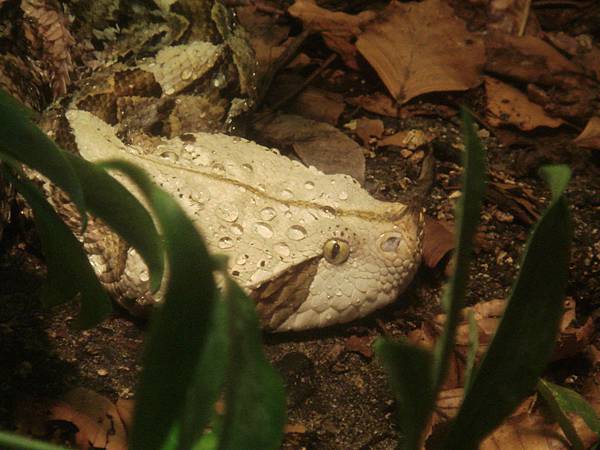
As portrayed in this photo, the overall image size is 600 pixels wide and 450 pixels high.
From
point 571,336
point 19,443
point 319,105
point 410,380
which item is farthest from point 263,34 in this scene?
point 19,443

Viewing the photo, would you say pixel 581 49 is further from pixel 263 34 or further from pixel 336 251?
pixel 336 251

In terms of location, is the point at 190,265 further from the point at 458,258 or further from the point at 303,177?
the point at 303,177

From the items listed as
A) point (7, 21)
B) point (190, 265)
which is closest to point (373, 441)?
point (190, 265)

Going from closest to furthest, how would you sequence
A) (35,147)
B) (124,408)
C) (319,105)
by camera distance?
(35,147) → (124,408) → (319,105)

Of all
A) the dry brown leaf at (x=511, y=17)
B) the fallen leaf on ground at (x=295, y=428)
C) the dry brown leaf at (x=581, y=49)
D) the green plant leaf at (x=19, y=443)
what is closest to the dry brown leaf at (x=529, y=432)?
the fallen leaf on ground at (x=295, y=428)

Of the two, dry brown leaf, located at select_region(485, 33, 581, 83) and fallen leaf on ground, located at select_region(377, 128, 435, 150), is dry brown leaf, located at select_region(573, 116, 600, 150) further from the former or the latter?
fallen leaf on ground, located at select_region(377, 128, 435, 150)
